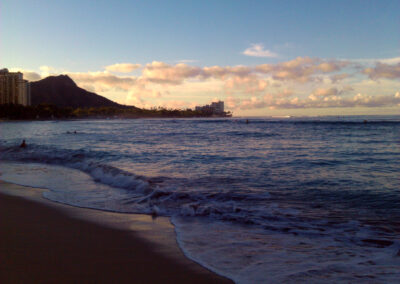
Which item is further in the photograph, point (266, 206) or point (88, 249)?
point (266, 206)

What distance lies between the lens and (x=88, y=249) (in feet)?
14.3

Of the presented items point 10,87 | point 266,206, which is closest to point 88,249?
point 266,206

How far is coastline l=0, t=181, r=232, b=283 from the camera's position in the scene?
353 cm

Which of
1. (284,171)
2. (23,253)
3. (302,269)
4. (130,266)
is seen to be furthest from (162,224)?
(284,171)

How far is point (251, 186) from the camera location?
29.5 feet

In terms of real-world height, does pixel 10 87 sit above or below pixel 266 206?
above

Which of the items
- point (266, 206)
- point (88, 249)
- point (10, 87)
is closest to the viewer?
point (88, 249)

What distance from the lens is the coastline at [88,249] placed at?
3.53m

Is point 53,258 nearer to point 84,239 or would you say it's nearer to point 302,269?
point 84,239

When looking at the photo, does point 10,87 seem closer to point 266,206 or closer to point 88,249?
point 266,206

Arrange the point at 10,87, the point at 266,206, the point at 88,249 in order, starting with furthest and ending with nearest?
the point at 10,87 → the point at 266,206 → the point at 88,249

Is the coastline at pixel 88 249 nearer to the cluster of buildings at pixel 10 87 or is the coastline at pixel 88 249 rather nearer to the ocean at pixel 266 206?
the ocean at pixel 266 206

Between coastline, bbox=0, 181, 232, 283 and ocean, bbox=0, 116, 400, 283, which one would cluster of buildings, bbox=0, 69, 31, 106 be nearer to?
ocean, bbox=0, 116, 400, 283

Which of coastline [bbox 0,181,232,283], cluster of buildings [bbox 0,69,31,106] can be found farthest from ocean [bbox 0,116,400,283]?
cluster of buildings [bbox 0,69,31,106]
